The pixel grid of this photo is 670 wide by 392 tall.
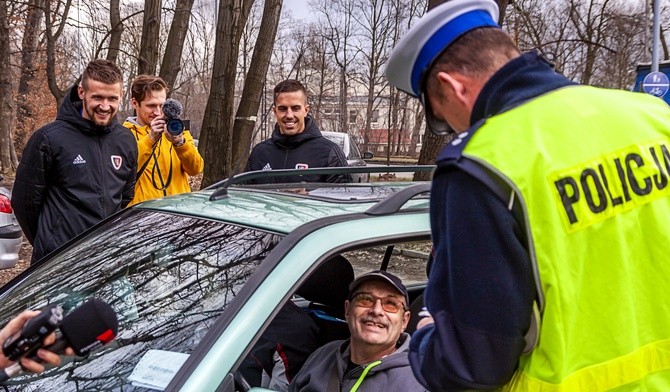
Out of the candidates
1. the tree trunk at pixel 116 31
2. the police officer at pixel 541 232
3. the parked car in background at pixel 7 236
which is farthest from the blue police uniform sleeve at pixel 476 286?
the tree trunk at pixel 116 31

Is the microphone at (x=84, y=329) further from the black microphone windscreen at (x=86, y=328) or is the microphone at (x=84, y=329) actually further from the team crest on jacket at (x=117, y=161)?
the team crest on jacket at (x=117, y=161)

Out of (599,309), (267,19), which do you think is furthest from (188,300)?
(267,19)

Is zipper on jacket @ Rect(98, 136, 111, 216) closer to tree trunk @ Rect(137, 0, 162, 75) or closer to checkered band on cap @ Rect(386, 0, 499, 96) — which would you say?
checkered band on cap @ Rect(386, 0, 499, 96)

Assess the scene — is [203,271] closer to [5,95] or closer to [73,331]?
[73,331]

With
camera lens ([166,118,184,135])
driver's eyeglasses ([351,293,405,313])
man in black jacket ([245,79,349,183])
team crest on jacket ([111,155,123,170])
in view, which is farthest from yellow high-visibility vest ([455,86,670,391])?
man in black jacket ([245,79,349,183])

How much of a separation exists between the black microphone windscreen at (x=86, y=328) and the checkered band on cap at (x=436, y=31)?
88cm

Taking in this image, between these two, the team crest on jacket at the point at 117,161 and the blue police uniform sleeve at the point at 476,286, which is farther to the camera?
the team crest on jacket at the point at 117,161

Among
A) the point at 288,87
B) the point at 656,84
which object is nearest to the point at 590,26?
the point at 656,84

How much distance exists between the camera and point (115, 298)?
89.7 inches

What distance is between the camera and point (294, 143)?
465cm

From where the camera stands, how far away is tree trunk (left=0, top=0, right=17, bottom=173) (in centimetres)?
1478

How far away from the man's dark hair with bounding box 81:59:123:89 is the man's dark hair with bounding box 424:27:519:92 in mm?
2637

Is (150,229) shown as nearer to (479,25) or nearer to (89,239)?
(89,239)

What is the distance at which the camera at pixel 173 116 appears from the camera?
409cm
